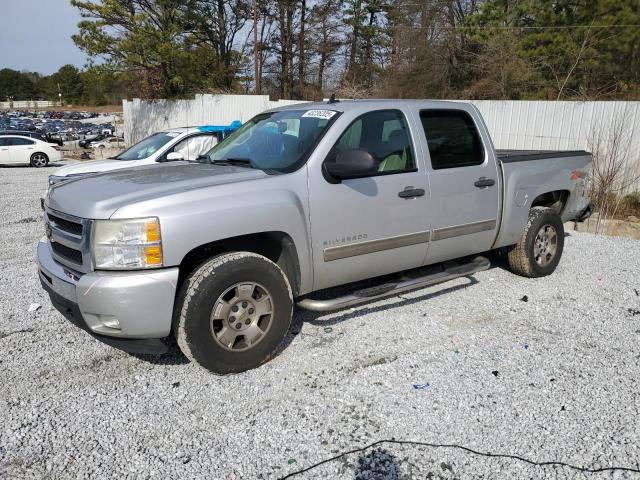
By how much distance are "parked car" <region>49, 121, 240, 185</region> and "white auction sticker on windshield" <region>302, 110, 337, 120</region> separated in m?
5.47

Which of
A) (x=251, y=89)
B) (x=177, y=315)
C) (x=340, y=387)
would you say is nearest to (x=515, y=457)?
(x=340, y=387)

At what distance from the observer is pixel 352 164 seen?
3881 millimetres

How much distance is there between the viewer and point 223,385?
366cm

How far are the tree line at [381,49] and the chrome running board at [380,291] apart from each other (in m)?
12.9

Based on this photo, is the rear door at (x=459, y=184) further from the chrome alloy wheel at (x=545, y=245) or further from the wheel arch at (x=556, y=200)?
the wheel arch at (x=556, y=200)

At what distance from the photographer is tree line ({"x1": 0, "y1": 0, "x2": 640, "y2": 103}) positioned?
707 inches

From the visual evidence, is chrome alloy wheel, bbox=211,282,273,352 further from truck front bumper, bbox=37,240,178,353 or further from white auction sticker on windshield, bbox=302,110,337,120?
white auction sticker on windshield, bbox=302,110,337,120

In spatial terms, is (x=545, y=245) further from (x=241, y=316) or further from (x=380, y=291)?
(x=241, y=316)

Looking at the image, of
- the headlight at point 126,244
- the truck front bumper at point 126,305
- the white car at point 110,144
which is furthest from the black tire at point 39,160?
the headlight at point 126,244

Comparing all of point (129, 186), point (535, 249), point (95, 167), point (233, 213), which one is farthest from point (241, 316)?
point (95, 167)

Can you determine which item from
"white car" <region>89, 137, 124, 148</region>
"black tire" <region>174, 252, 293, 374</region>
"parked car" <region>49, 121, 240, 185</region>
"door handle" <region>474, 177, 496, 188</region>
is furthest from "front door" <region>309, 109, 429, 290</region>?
"white car" <region>89, 137, 124, 148</region>

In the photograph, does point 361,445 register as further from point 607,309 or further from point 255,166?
point 607,309

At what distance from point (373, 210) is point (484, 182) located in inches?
57.0

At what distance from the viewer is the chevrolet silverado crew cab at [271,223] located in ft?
11.0
